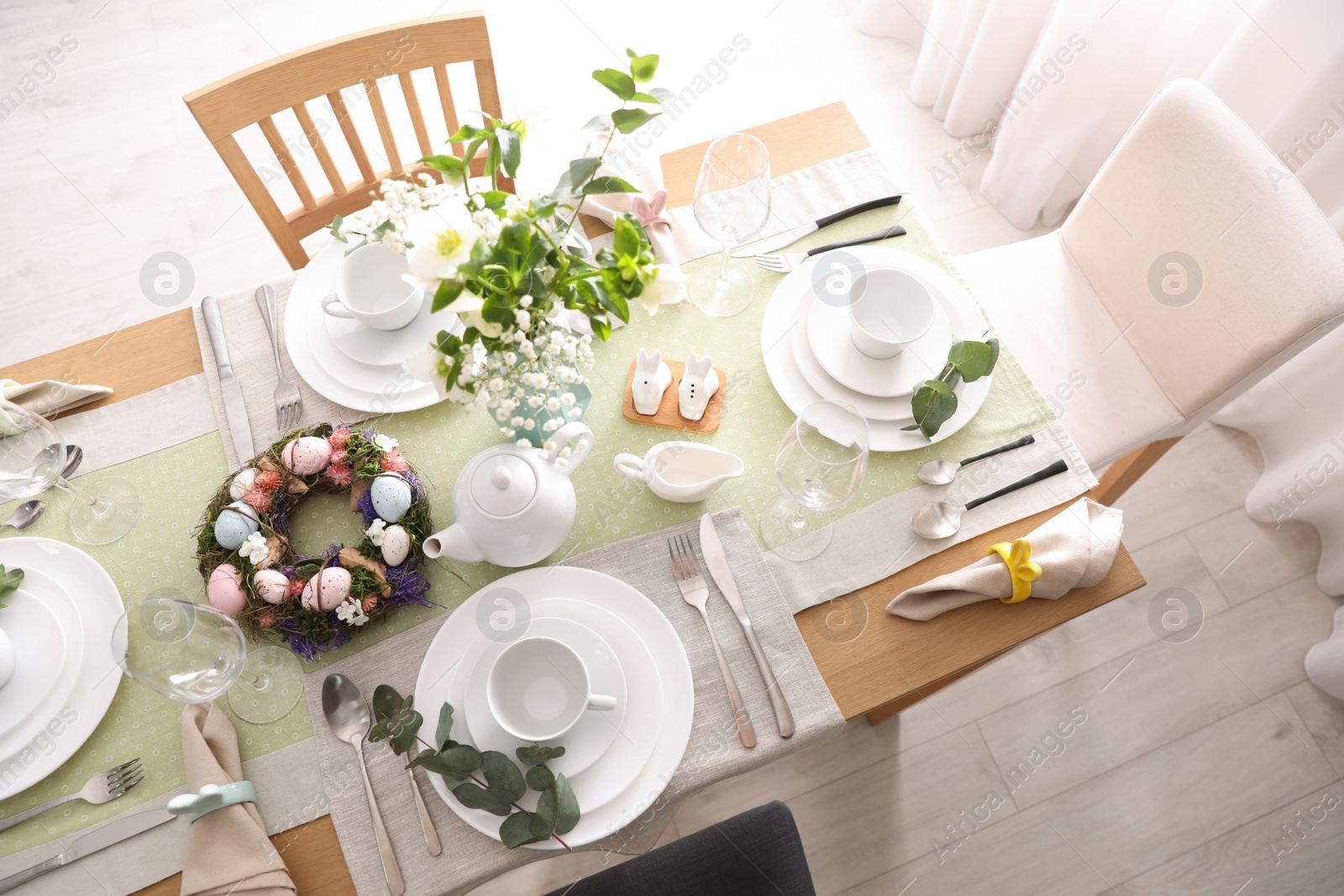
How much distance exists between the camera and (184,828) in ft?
3.04

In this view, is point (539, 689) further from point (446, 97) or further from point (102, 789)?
Result: point (446, 97)

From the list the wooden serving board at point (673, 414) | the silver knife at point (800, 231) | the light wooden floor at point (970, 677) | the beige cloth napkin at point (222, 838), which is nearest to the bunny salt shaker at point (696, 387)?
the wooden serving board at point (673, 414)

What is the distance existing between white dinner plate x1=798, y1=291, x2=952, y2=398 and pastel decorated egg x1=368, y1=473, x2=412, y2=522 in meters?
0.61

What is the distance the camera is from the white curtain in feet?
5.72

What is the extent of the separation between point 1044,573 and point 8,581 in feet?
4.38

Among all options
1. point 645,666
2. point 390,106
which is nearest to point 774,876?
point 645,666

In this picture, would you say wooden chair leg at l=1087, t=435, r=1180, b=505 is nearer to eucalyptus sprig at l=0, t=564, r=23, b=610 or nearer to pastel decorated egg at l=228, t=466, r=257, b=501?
pastel decorated egg at l=228, t=466, r=257, b=501

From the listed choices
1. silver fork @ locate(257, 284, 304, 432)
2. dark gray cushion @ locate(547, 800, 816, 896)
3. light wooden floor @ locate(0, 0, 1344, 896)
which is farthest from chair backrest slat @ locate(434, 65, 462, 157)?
dark gray cushion @ locate(547, 800, 816, 896)

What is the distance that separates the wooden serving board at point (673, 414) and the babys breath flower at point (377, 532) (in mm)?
367

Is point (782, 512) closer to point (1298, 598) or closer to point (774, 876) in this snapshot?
point (774, 876)

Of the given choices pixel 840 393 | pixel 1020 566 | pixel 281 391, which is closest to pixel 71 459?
pixel 281 391

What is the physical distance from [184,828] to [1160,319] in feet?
5.39

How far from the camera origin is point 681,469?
43.4 inches

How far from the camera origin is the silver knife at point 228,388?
3.70 ft
